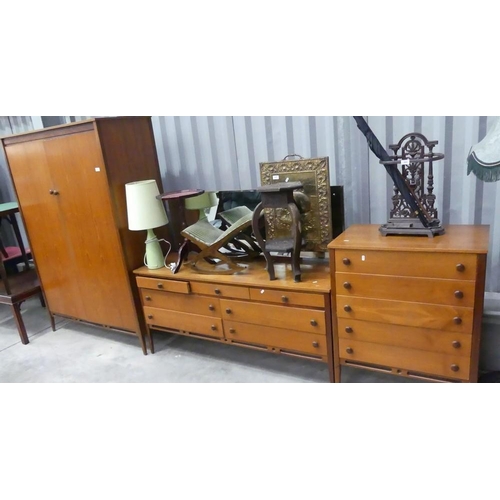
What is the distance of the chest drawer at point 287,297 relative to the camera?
1.87m

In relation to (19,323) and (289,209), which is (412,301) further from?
(19,323)

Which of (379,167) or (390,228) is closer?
(390,228)

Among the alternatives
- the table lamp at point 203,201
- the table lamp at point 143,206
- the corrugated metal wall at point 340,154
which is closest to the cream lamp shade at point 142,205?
the table lamp at point 143,206

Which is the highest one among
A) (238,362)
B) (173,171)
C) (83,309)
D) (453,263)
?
(173,171)

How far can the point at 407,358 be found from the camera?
172 cm

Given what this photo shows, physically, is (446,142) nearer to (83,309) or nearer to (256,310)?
(256,310)

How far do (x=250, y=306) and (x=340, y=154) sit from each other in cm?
98

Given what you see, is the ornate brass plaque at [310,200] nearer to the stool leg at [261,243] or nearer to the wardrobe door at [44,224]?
the stool leg at [261,243]

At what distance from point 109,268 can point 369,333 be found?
1.60 m

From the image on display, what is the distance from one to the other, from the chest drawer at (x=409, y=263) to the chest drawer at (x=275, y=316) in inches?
11.6

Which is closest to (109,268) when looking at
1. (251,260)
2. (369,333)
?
(251,260)

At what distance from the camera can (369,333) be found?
178 cm

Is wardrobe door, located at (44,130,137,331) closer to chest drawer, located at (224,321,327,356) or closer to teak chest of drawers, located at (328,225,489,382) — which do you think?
chest drawer, located at (224,321,327,356)

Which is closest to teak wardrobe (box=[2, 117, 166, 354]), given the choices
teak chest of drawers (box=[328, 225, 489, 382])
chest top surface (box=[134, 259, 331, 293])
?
chest top surface (box=[134, 259, 331, 293])
